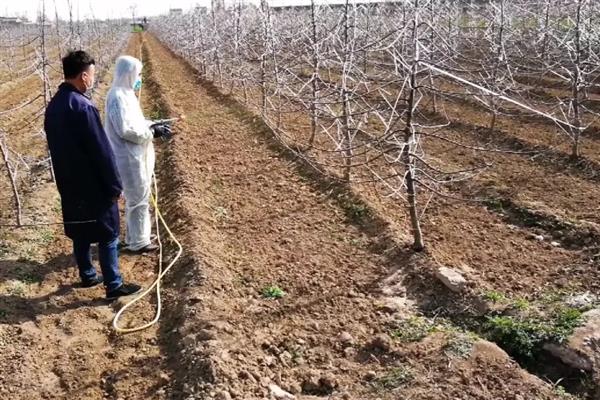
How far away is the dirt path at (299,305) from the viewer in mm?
3160

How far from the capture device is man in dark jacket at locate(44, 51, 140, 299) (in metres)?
3.68

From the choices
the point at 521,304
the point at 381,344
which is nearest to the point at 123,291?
the point at 381,344

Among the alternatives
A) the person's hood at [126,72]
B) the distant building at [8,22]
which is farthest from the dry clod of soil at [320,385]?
the distant building at [8,22]

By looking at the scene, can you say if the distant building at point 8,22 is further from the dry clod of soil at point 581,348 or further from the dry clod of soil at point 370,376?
the dry clod of soil at point 581,348

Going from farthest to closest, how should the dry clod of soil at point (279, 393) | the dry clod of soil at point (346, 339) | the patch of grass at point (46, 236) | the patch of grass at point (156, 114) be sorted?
the patch of grass at point (156, 114) < the patch of grass at point (46, 236) < the dry clod of soil at point (346, 339) < the dry clod of soil at point (279, 393)

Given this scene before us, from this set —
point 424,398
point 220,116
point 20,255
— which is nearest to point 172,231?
point 20,255

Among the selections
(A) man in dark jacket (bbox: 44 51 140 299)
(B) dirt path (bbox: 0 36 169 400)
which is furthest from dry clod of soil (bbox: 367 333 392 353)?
(A) man in dark jacket (bbox: 44 51 140 299)

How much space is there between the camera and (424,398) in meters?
3.03

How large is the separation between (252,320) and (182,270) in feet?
3.30

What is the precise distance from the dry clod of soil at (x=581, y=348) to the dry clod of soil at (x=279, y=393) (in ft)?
5.35

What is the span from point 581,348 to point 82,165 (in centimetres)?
340

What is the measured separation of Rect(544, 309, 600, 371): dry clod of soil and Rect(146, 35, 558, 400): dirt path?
0.34 meters

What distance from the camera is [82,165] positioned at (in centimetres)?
376

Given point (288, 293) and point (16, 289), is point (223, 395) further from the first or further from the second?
point (16, 289)
